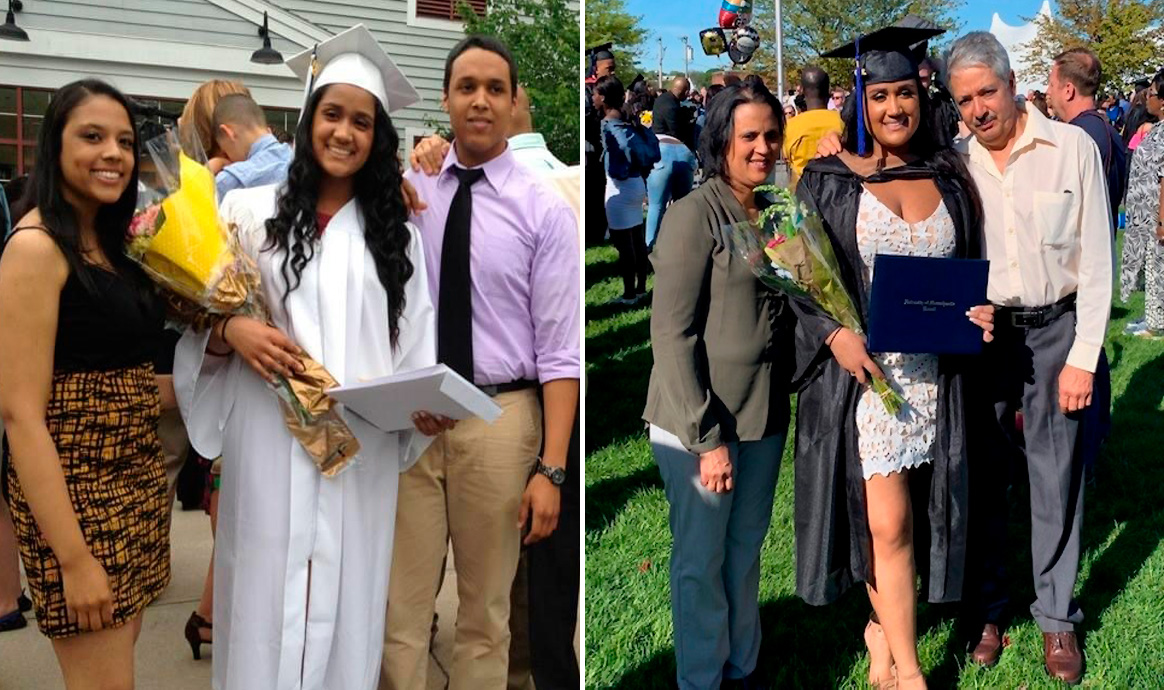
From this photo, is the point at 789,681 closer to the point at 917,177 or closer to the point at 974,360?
the point at 974,360

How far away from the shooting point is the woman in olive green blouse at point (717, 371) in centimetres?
282

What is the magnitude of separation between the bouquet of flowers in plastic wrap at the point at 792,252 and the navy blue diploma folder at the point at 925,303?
0.37ft

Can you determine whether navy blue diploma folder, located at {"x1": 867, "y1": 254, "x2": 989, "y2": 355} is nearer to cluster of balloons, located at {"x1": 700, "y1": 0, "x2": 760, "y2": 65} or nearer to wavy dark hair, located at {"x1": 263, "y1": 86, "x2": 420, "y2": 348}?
wavy dark hair, located at {"x1": 263, "y1": 86, "x2": 420, "y2": 348}

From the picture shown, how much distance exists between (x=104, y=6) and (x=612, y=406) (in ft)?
22.2

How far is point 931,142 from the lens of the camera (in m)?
3.08

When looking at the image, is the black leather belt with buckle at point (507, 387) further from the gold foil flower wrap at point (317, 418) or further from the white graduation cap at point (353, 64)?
the white graduation cap at point (353, 64)

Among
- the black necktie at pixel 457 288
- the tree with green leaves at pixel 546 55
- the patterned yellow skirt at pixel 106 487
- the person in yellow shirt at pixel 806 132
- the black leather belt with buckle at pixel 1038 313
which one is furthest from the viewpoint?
the tree with green leaves at pixel 546 55

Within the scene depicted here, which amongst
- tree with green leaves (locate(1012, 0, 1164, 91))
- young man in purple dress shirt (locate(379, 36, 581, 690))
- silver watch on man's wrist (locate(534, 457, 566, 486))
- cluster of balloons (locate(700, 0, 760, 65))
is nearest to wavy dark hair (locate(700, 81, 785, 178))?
young man in purple dress shirt (locate(379, 36, 581, 690))

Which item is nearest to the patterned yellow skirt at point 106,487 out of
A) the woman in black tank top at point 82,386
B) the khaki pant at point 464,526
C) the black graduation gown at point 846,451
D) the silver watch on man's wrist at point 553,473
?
the woman in black tank top at point 82,386

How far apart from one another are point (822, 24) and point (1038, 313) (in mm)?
18855

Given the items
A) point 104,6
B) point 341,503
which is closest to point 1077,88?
point 341,503

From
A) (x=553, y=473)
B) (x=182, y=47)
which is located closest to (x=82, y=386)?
(x=553, y=473)

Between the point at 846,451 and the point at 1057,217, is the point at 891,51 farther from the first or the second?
the point at 846,451

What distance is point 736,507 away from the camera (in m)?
3.09
